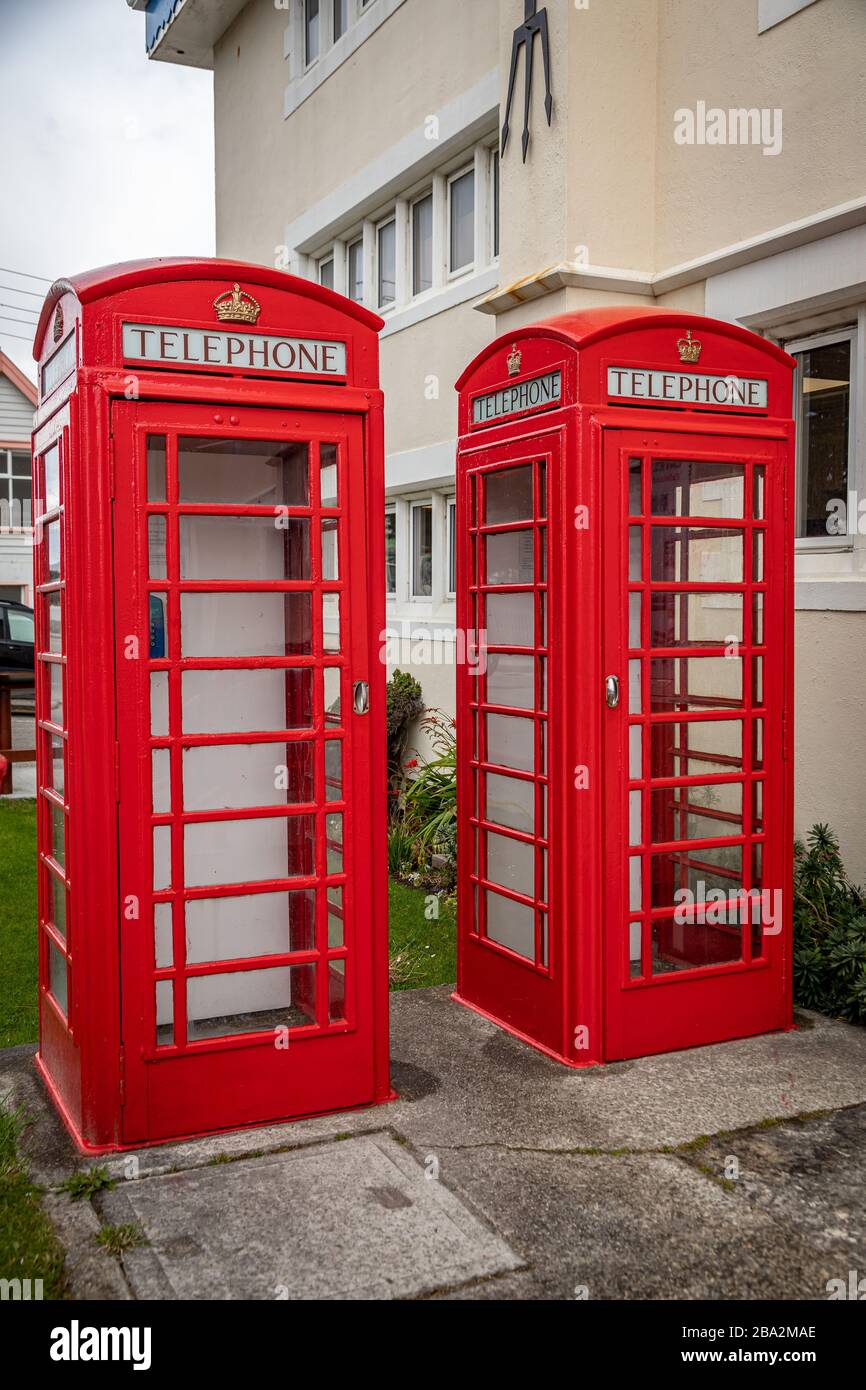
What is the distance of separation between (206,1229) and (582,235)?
588cm

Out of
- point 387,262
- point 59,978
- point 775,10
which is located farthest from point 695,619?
point 387,262

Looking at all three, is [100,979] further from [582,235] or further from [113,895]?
[582,235]

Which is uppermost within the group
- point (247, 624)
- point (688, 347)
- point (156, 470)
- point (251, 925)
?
point (688, 347)

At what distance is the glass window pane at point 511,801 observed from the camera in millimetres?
5102

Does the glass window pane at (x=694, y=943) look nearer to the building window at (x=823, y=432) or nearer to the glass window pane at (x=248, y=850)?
the glass window pane at (x=248, y=850)

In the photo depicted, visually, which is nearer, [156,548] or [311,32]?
[156,548]

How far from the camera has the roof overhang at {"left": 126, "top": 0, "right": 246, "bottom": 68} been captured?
13000 mm

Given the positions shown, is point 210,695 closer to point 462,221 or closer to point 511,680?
point 511,680

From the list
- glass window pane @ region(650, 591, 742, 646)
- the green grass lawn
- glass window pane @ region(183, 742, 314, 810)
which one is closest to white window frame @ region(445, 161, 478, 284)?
glass window pane @ region(650, 591, 742, 646)

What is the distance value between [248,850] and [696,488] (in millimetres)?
2326

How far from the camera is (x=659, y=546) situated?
4.84 meters

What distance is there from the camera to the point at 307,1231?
3.41 meters

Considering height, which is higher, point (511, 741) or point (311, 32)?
point (311, 32)

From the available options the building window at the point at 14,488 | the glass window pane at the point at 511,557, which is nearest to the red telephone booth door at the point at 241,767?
the glass window pane at the point at 511,557
